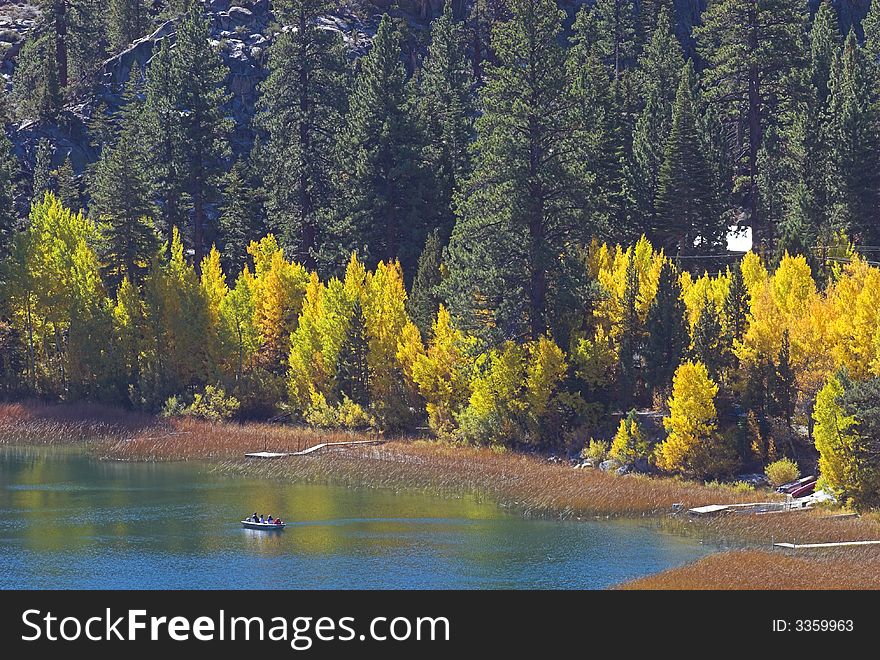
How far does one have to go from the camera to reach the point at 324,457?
71.8 meters

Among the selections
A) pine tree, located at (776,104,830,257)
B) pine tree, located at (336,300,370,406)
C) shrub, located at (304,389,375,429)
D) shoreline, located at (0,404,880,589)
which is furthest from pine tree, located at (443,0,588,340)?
pine tree, located at (776,104,830,257)

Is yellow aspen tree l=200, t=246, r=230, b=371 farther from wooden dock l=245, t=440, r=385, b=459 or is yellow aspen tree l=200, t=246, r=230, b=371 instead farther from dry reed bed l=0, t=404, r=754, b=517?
wooden dock l=245, t=440, r=385, b=459

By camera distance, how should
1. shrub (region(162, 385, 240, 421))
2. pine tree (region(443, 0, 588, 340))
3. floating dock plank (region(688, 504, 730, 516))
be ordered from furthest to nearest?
shrub (region(162, 385, 240, 421))
pine tree (region(443, 0, 588, 340))
floating dock plank (region(688, 504, 730, 516))

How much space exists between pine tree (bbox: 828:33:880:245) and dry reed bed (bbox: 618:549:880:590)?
38.0 metres

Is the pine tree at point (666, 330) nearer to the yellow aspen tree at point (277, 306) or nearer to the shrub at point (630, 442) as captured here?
the shrub at point (630, 442)

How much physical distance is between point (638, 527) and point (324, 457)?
21.7 meters

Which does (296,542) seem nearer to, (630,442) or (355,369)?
(630,442)

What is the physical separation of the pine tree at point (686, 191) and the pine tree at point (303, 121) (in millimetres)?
25012

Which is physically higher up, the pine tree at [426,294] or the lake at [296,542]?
the pine tree at [426,294]

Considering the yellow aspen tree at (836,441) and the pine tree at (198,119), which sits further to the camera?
the pine tree at (198,119)

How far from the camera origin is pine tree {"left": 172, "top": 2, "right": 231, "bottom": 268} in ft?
327

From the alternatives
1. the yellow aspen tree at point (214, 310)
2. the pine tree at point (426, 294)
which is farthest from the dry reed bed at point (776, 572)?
the yellow aspen tree at point (214, 310)

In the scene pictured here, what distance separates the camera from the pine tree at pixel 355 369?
79.9 m
